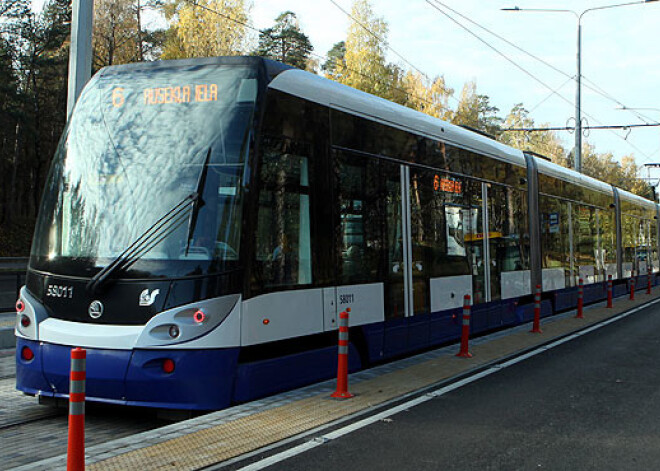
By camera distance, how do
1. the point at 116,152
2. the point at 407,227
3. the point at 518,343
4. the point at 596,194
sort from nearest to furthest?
the point at 116,152
the point at 407,227
the point at 518,343
the point at 596,194

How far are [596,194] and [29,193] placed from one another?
4370 centimetres

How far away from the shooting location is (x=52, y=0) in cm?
4184

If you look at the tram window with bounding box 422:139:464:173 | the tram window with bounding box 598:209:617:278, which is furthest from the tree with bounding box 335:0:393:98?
the tram window with bounding box 422:139:464:173

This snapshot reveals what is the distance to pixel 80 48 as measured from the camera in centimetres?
971

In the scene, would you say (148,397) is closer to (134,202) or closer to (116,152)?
(134,202)

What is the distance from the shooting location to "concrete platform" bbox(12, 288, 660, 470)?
15.5ft

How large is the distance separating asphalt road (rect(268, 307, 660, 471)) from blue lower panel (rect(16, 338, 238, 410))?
1.24 m

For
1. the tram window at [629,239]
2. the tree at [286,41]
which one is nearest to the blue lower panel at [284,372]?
the tram window at [629,239]

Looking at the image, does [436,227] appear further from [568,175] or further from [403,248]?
[568,175]

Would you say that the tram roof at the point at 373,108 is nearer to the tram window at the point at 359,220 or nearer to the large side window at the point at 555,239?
the tram window at the point at 359,220

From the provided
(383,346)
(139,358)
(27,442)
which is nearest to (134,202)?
(139,358)

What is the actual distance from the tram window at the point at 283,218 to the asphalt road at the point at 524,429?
171 centimetres

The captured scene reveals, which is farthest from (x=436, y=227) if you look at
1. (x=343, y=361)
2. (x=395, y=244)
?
(x=343, y=361)

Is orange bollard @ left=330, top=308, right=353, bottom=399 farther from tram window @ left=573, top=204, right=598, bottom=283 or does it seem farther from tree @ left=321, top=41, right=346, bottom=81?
tree @ left=321, top=41, right=346, bottom=81
